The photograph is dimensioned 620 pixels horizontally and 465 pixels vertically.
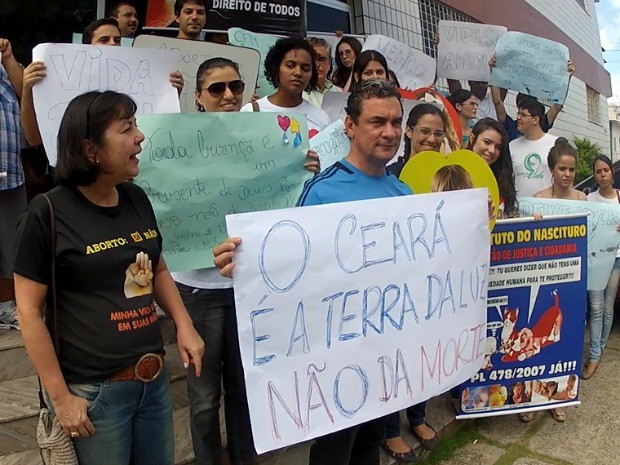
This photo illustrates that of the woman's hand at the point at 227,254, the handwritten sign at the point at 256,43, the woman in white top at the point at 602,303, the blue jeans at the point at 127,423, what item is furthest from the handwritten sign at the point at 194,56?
the woman in white top at the point at 602,303

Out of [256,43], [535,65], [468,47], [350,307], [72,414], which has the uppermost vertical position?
[468,47]

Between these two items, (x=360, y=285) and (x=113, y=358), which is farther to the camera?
(x=360, y=285)

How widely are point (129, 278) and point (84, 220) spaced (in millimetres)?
226

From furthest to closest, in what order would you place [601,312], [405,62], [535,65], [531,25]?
1. [531,25]
2. [535,65]
3. [405,62]
4. [601,312]

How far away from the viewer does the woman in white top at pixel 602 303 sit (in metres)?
4.11

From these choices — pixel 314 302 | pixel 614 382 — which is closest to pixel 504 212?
pixel 614 382

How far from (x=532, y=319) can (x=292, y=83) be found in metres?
2.03

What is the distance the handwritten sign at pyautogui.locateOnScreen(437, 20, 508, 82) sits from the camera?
523 cm

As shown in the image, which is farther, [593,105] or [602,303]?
[593,105]

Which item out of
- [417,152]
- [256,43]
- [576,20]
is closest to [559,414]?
[417,152]

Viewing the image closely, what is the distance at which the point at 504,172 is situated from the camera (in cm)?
347

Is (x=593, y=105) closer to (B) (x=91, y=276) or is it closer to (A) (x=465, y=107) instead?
(A) (x=465, y=107)

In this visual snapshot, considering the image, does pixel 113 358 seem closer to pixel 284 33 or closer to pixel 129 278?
pixel 129 278

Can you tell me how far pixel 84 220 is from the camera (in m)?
1.60
